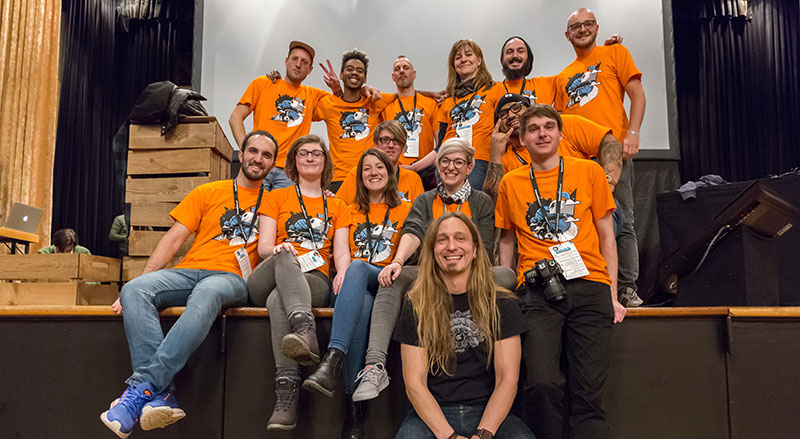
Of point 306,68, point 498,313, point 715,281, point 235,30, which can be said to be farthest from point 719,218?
point 235,30

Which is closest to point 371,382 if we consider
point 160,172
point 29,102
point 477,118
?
point 477,118

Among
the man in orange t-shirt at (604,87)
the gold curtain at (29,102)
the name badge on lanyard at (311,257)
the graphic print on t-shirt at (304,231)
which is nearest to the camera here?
the name badge on lanyard at (311,257)

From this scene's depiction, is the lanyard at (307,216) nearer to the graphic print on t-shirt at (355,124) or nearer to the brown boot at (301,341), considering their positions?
the brown boot at (301,341)

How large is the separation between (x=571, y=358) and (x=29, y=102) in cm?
600

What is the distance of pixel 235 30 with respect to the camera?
5.32 m

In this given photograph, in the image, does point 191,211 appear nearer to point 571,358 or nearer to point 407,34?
point 571,358

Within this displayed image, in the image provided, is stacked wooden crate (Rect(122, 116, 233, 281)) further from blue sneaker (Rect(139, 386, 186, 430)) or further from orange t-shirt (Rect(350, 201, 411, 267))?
blue sneaker (Rect(139, 386, 186, 430))

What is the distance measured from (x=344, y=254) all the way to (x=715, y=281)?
197cm

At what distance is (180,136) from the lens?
11.6ft

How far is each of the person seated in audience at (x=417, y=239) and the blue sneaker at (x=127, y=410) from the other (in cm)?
76

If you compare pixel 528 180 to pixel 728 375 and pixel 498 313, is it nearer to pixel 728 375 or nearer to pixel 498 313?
pixel 498 313

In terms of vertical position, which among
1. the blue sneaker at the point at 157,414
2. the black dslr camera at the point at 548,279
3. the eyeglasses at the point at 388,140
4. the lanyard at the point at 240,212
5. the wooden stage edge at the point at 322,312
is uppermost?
the eyeglasses at the point at 388,140

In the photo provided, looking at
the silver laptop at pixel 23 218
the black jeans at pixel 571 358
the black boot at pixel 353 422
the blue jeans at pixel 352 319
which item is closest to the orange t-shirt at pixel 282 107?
the blue jeans at pixel 352 319

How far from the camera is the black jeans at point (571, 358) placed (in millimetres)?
2064
